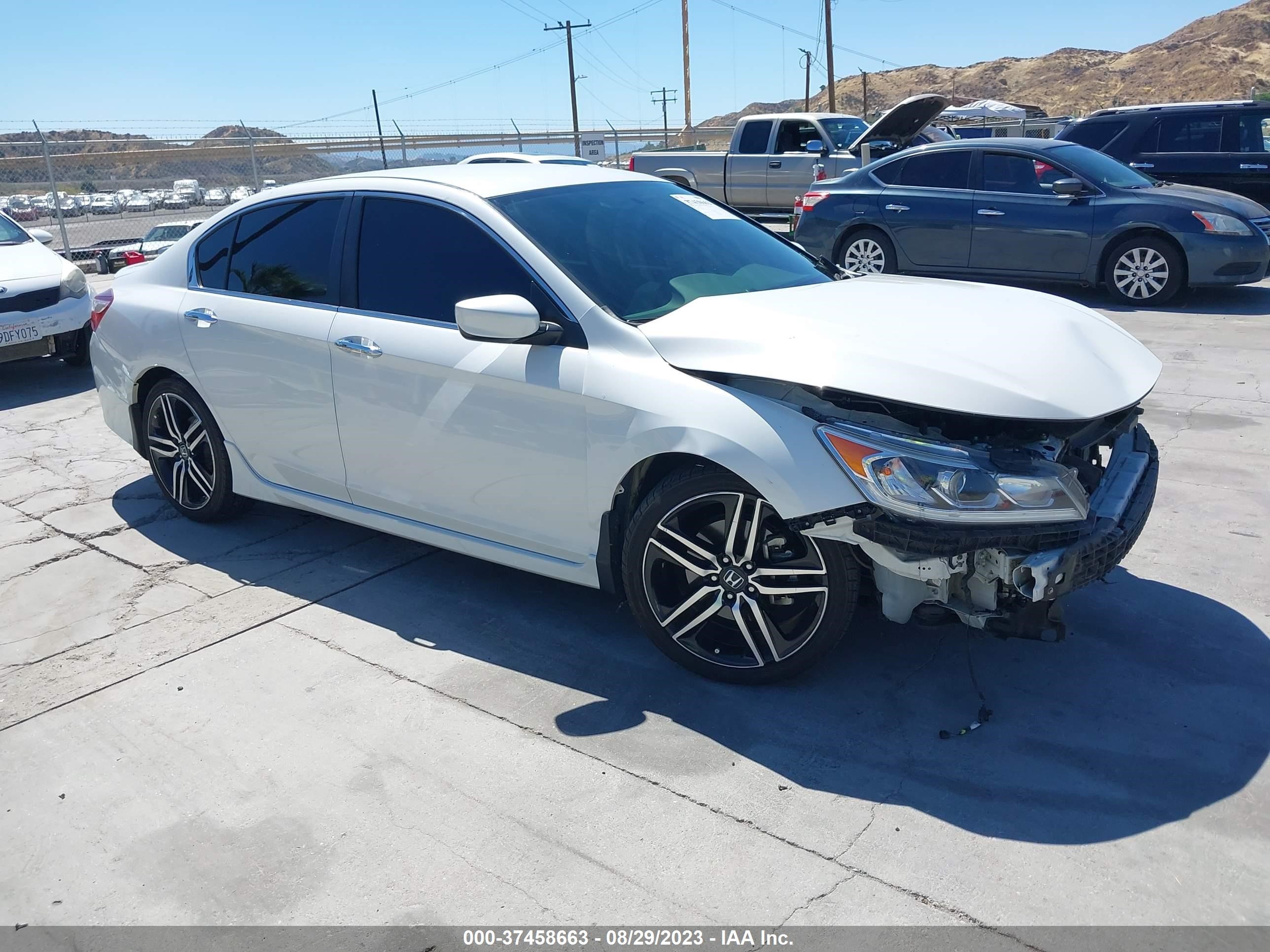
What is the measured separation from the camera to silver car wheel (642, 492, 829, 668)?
3406 millimetres

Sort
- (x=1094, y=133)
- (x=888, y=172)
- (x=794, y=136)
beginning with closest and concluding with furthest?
(x=888, y=172), (x=1094, y=133), (x=794, y=136)

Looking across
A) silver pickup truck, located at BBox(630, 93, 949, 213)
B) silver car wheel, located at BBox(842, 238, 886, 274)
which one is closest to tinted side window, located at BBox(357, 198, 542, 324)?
silver car wheel, located at BBox(842, 238, 886, 274)

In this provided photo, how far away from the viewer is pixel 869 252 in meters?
11.5

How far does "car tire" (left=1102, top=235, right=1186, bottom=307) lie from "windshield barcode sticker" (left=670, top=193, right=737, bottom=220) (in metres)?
6.75

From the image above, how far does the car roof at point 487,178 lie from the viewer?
425cm

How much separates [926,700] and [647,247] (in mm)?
2036

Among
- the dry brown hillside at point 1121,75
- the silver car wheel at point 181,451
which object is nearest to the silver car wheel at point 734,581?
the silver car wheel at point 181,451

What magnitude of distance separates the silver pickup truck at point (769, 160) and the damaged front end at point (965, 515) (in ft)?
46.8

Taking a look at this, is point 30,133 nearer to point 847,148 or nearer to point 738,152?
point 738,152

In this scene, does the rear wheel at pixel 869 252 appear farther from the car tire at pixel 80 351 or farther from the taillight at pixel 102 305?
the taillight at pixel 102 305

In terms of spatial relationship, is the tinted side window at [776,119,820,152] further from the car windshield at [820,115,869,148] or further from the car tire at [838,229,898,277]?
the car tire at [838,229,898,277]

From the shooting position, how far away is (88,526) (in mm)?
5500

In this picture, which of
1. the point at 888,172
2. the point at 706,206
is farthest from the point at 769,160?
the point at 706,206

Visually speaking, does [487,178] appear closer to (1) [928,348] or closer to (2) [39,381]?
(1) [928,348]
